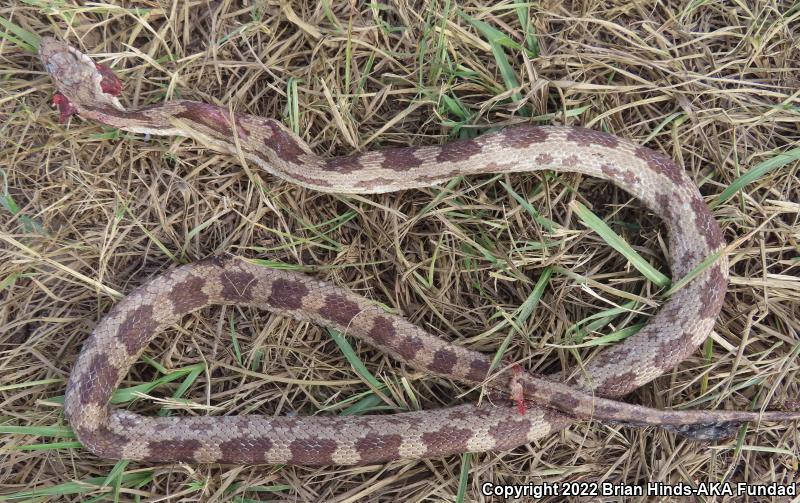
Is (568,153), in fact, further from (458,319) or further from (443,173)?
(458,319)

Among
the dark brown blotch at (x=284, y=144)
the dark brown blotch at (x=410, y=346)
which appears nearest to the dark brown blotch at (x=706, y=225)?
the dark brown blotch at (x=410, y=346)

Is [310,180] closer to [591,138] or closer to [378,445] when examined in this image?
[378,445]

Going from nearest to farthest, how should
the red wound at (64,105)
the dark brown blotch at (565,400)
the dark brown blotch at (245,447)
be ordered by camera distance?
1. the dark brown blotch at (565,400)
2. the dark brown blotch at (245,447)
3. the red wound at (64,105)

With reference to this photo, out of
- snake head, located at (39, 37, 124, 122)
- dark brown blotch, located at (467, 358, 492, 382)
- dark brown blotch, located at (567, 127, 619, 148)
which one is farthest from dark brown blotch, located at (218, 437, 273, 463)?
dark brown blotch, located at (567, 127, 619, 148)

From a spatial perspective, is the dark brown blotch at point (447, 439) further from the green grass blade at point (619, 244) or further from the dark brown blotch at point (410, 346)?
the green grass blade at point (619, 244)

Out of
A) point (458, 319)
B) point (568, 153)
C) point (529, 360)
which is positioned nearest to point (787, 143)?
point (568, 153)

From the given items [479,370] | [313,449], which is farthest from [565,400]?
[313,449]
